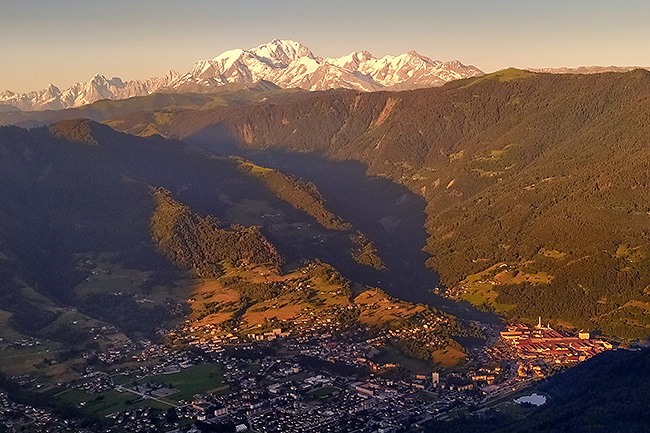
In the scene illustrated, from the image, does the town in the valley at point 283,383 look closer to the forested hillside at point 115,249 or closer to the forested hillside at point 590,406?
the forested hillside at point 590,406

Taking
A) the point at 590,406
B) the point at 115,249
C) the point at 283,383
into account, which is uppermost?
the point at 115,249

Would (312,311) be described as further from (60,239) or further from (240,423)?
(60,239)

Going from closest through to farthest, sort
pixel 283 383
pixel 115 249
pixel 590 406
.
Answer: pixel 590 406
pixel 283 383
pixel 115 249

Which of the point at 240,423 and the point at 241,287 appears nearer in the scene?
the point at 240,423

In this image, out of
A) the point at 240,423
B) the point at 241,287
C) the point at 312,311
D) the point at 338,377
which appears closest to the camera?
the point at 240,423

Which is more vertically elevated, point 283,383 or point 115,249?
point 115,249

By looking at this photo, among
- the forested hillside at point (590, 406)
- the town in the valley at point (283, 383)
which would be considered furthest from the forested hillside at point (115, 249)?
the forested hillside at point (590, 406)

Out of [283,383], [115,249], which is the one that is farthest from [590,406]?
[115,249]

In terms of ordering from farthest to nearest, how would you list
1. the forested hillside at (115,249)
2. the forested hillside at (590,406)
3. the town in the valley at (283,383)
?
the forested hillside at (115,249) < the town in the valley at (283,383) < the forested hillside at (590,406)

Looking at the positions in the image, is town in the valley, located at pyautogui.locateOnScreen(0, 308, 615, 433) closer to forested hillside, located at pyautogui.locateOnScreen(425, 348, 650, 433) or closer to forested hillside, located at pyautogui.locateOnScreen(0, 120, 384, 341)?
forested hillside, located at pyautogui.locateOnScreen(425, 348, 650, 433)

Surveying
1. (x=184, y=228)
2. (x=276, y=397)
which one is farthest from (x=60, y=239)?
(x=276, y=397)

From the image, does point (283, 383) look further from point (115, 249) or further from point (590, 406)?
point (115, 249)
